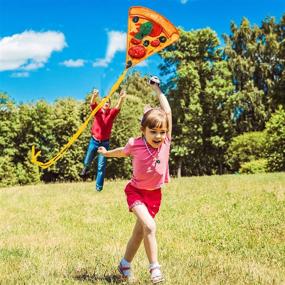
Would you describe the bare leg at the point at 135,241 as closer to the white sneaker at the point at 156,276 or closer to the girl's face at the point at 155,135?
the white sneaker at the point at 156,276

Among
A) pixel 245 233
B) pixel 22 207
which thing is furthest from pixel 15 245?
pixel 22 207

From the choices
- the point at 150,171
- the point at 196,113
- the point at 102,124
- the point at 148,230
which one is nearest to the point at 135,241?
the point at 148,230

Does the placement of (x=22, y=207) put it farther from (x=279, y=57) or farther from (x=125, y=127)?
(x=279, y=57)

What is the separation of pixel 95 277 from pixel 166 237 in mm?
2957

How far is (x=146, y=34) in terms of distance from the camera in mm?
7188

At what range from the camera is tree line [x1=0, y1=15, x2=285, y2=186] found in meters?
37.3

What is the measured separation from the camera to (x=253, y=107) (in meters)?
43.9

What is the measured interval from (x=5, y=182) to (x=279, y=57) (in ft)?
87.8

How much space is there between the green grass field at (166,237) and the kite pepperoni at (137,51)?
2.98 meters

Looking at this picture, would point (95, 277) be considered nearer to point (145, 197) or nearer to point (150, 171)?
point (145, 197)

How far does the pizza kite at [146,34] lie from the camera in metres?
7.01

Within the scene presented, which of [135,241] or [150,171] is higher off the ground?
[150,171]

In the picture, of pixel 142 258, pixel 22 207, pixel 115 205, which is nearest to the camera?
pixel 142 258

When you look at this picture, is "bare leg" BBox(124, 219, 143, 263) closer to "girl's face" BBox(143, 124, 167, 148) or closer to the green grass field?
the green grass field
